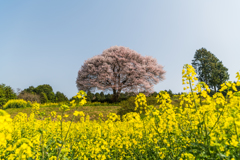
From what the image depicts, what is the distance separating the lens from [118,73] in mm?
25547

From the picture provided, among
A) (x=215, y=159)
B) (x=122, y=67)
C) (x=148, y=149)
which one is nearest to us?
(x=215, y=159)

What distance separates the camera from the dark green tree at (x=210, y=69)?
35.6 metres

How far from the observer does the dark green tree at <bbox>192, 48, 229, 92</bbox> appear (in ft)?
117

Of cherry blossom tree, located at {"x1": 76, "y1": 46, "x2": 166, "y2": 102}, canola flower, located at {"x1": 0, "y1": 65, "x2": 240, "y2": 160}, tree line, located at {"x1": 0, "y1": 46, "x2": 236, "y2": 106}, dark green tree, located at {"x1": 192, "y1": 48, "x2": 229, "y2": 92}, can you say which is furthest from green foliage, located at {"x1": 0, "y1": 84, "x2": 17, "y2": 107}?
dark green tree, located at {"x1": 192, "y1": 48, "x2": 229, "y2": 92}

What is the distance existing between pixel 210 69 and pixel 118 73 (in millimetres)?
22388

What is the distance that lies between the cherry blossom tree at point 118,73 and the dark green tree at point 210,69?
15.1 m

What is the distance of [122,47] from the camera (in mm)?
27641

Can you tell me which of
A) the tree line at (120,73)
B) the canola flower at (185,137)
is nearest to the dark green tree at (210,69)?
the tree line at (120,73)

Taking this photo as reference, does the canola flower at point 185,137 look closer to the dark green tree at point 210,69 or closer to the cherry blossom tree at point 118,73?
the cherry blossom tree at point 118,73

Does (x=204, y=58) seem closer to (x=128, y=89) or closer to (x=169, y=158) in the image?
(x=128, y=89)

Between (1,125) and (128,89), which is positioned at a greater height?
(128,89)

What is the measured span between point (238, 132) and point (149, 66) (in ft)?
80.3

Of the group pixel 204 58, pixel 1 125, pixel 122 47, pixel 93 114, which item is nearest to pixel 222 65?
pixel 204 58

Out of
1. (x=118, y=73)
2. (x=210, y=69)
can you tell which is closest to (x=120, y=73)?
(x=118, y=73)
